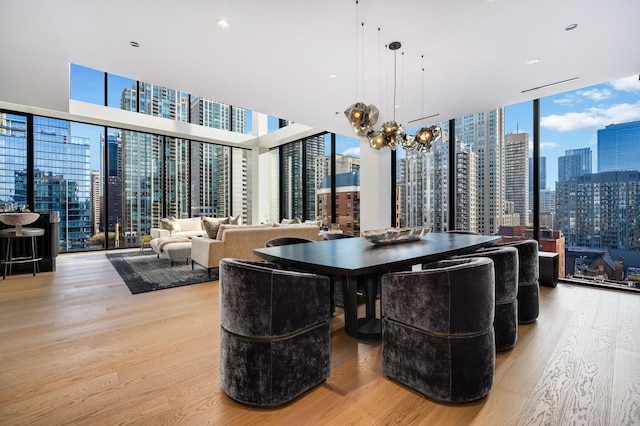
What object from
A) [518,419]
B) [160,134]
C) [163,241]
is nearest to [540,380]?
[518,419]

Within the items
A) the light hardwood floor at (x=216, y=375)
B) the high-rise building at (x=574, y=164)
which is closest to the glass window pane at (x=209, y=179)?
the light hardwood floor at (x=216, y=375)

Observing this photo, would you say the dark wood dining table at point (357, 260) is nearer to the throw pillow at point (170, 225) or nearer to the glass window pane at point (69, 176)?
the throw pillow at point (170, 225)

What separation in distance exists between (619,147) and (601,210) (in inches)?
34.3

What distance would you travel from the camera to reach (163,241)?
5629 mm

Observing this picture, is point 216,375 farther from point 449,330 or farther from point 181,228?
point 181,228

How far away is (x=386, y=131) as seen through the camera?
314cm

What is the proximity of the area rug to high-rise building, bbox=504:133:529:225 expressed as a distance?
4952 mm

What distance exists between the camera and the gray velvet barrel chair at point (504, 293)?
Answer: 2186 millimetres

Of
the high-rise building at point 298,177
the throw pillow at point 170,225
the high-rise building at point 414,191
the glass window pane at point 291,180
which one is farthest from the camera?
the glass window pane at point 291,180

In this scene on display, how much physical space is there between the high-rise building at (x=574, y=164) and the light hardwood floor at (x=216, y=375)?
2.00 metres

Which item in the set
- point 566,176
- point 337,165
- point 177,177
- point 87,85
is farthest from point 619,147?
point 87,85

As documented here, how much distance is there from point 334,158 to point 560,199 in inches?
183

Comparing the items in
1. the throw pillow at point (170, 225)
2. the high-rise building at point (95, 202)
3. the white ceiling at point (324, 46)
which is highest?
the white ceiling at point (324, 46)

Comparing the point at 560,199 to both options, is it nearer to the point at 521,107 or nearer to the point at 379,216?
the point at 521,107
